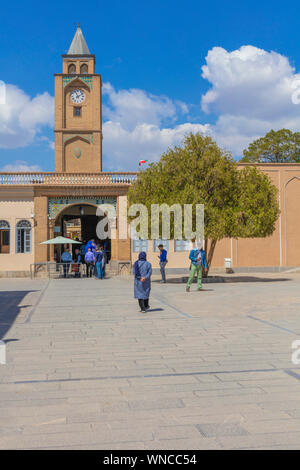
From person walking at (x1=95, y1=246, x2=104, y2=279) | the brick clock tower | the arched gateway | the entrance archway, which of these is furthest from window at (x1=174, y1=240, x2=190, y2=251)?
the brick clock tower

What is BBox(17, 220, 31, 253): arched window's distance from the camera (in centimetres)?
2467

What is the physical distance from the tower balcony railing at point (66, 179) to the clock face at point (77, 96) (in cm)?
984

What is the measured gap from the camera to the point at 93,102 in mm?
32656

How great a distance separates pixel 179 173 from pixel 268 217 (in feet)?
12.6

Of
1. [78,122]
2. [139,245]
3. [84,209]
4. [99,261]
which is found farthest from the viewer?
[78,122]

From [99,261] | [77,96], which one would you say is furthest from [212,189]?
[77,96]

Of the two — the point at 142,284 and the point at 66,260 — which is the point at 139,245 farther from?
the point at 142,284

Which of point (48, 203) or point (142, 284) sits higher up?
point (48, 203)

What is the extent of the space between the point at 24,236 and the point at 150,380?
68.0 ft

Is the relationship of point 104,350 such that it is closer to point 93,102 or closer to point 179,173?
point 179,173

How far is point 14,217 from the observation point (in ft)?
80.8

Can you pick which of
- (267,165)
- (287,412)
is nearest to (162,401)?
(287,412)

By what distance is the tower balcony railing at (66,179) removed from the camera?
81.4ft

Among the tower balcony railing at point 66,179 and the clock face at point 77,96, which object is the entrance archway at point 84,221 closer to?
the tower balcony railing at point 66,179
